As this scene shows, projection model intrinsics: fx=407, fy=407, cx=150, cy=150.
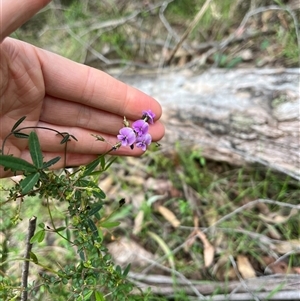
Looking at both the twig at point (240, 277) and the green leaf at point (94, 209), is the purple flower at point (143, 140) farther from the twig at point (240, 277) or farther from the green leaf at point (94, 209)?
the twig at point (240, 277)

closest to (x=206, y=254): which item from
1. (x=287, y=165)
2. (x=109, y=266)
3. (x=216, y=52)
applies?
(x=287, y=165)

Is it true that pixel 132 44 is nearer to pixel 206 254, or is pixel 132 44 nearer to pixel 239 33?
pixel 239 33

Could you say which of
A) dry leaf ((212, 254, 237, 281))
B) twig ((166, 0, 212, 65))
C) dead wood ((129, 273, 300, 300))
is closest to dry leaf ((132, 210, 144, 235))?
dead wood ((129, 273, 300, 300))

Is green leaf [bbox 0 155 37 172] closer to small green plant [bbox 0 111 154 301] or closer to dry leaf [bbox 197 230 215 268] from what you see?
small green plant [bbox 0 111 154 301]

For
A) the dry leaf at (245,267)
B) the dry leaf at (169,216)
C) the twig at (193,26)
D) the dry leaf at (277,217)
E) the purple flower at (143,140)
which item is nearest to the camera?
the purple flower at (143,140)

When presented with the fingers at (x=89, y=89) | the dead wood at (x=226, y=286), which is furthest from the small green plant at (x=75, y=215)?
the dead wood at (x=226, y=286)
